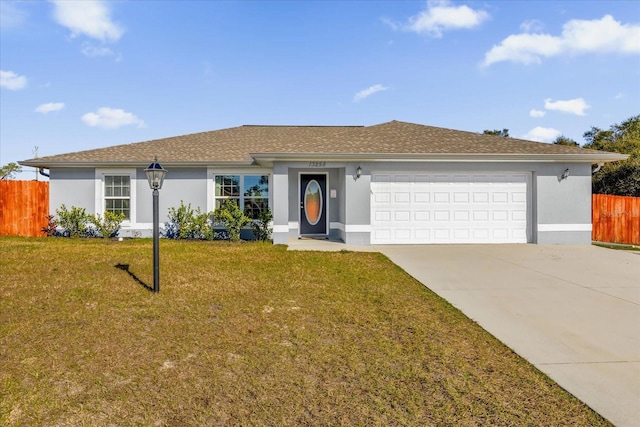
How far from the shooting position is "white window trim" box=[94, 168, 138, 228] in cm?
1210

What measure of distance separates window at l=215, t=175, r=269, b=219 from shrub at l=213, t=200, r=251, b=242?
56cm

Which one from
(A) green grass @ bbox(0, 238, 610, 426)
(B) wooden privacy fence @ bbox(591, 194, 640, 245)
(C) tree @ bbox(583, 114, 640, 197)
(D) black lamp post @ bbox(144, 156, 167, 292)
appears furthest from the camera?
(C) tree @ bbox(583, 114, 640, 197)

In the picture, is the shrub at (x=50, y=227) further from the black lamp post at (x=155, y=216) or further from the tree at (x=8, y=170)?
the tree at (x=8, y=170)

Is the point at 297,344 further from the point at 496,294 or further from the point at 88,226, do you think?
the point at 88,226

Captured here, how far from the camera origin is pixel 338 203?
12.4 metres

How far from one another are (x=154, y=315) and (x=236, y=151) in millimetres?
9096

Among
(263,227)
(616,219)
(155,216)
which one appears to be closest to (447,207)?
(263,227)

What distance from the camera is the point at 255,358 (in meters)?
3.33

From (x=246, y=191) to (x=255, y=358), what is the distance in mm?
9404

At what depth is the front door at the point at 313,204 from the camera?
12438mm

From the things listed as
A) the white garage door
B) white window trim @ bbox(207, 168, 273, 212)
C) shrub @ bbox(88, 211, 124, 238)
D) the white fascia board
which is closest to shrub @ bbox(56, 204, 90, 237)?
shrub @ bbox(88, 211, 124, 238)

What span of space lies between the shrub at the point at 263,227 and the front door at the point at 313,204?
1.42 meters

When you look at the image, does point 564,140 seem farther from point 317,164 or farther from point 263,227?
point 263,227

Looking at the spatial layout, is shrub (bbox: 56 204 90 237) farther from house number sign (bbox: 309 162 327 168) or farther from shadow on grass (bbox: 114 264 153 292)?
house number sign (bbox: 309 162 327 168)
